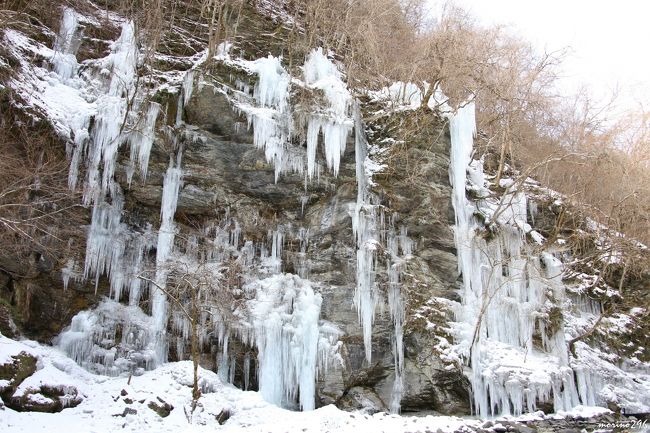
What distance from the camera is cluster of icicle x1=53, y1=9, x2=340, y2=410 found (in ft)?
37.6

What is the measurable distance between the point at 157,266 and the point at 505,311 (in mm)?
9107

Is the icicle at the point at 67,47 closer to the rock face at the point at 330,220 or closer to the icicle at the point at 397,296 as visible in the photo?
the rock face at the point at 330,220

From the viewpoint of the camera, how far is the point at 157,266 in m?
12.0

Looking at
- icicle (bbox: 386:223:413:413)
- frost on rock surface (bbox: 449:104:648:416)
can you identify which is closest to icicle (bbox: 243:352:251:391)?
icicle (bbox: 386:223:413:413)

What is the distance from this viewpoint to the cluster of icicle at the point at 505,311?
11828 mm

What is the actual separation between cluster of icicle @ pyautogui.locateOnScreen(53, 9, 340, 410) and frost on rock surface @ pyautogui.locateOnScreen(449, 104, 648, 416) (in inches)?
142

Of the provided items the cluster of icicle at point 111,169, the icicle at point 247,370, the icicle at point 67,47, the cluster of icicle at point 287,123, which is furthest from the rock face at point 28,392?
the icicle at point 67,47

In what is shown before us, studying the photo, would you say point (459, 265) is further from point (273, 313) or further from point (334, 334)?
point (273, 313)

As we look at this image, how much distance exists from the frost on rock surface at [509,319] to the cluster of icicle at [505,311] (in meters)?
0.02

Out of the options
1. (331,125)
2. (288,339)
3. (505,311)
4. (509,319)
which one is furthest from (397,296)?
(331,125)

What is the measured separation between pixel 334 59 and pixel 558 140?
10.6m

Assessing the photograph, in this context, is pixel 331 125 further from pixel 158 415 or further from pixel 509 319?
pixel 158 415

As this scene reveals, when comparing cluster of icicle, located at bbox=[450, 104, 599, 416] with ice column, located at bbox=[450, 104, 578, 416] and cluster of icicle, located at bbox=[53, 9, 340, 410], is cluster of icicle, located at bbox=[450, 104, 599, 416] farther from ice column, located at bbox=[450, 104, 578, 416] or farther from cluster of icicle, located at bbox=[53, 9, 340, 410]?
cluster of icicle, located at bbox=[53, 9, 340, 410]

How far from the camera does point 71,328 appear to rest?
11.3 meters
